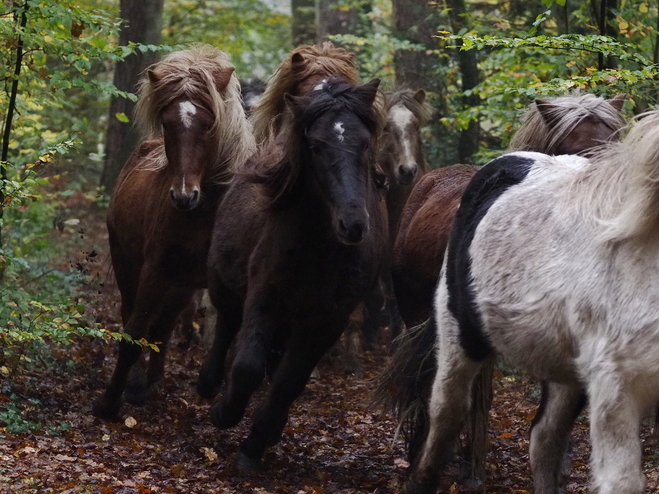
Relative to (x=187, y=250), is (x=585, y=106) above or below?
above

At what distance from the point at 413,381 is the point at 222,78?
3.33 meters

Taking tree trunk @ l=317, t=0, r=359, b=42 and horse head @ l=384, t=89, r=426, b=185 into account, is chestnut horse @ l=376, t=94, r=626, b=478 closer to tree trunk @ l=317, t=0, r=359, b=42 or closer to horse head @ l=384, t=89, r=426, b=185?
horse head @ l=384, t=89, r=426, b=185

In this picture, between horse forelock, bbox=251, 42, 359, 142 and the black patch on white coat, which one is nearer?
the black patch on white coat

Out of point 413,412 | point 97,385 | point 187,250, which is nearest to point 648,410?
point 413,412

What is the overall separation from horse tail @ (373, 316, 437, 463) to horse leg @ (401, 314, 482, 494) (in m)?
0.73

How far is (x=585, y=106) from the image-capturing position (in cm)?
677

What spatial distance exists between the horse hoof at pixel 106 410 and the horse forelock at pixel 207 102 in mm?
2107

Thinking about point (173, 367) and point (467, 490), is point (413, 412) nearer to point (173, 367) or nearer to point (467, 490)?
point (467, 490)

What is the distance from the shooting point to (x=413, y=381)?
21.0ft

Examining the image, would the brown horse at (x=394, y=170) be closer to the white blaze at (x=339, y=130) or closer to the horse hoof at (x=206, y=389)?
the horse hoof at (x=206, y=389)

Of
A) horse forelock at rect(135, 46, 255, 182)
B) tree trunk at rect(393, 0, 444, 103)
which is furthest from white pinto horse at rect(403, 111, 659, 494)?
tree trunk at rect(393, 0, 444, 103)

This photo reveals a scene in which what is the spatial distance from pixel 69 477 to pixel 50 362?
313 cm

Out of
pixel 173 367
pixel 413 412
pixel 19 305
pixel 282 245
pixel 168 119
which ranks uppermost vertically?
pixel 168 119

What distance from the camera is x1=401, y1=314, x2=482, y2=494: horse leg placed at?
A: 5.34 meters
